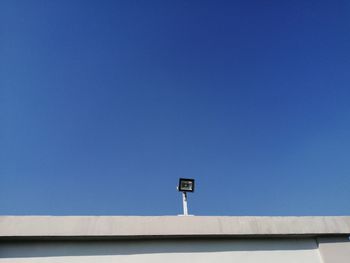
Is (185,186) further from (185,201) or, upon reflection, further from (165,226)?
(165,226)

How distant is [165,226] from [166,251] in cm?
32

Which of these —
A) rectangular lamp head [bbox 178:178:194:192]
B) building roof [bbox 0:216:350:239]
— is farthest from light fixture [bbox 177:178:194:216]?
building roof [bbox 0:216:350:239]

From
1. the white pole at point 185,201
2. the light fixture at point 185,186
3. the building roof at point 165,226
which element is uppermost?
the light fixture at point 185,186

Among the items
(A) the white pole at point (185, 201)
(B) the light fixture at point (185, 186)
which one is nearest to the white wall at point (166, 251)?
(A) the white pole at point (185, 201)

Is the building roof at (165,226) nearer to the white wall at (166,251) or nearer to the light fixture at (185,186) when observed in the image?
the white wall at (166,251)

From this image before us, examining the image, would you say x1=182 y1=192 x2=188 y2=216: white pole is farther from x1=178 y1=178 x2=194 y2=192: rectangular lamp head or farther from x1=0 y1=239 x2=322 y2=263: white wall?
x1=0 y1=239 x2=322 y2=263: white wall

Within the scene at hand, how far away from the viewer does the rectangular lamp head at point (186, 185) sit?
444 cm

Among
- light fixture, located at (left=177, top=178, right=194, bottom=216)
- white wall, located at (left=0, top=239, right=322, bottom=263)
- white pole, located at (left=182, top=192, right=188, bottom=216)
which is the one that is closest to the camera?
white wall, located at (left=0, top=239, right=322, bottom=263)

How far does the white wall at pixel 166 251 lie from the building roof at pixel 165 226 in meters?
0.12

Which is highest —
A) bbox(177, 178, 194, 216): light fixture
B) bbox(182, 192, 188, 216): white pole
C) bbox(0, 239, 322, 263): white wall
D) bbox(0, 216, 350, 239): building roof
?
bbox(177, 178, 194, 216): light fixture

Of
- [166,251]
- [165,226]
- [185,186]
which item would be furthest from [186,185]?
[166,251]

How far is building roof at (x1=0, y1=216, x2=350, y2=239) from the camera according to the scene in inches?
129

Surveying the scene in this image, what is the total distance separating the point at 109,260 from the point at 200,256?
1.14 meters

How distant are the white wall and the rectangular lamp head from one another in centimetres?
95
